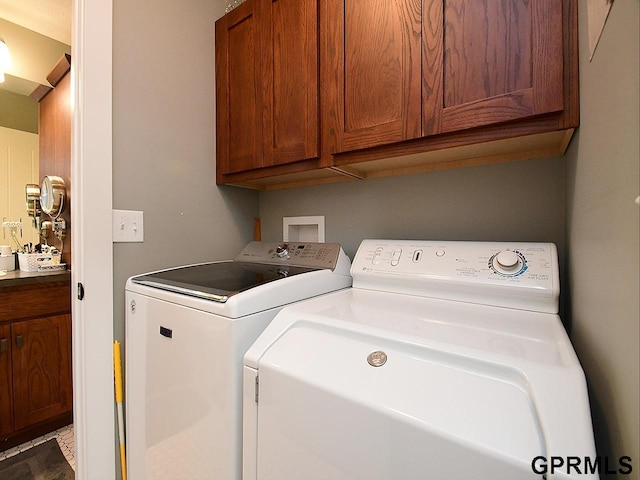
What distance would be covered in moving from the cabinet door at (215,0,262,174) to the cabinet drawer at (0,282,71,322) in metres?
1.30

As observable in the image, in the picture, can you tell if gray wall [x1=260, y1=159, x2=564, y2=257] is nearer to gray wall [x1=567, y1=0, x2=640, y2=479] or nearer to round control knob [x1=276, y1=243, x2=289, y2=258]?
round control knob [x1=276, y1=243, x2=289, y2=258]

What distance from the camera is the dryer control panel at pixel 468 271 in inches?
33.4

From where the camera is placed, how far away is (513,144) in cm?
96

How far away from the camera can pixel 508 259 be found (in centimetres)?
90

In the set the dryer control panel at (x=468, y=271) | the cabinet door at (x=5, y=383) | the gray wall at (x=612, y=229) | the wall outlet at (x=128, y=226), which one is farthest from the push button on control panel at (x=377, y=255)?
the cabinet door at (x=5, y=383)

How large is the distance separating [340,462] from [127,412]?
1.04 meters

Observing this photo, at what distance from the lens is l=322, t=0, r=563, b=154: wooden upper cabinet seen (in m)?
0.76

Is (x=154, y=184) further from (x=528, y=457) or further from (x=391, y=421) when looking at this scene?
(x=528, y=457)

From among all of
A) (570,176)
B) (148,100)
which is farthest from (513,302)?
(148,100)

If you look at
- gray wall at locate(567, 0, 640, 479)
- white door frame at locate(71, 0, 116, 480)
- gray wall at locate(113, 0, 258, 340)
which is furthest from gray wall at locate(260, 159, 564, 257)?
white door frame at locate(71, 0, 116, 480)

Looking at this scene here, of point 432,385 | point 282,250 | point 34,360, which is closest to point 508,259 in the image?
point 432,385

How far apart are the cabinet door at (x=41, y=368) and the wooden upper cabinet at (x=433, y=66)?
1.98 meters

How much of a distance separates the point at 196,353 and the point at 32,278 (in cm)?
149

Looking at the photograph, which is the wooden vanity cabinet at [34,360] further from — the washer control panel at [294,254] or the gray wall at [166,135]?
the washer control panel at [294,254]
